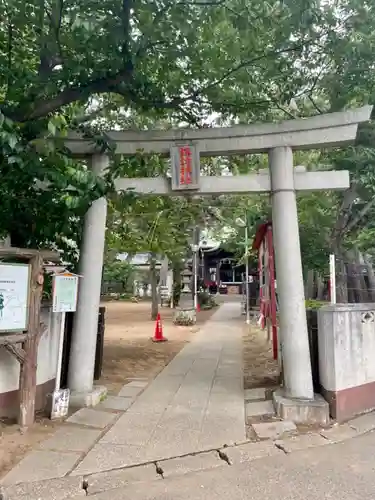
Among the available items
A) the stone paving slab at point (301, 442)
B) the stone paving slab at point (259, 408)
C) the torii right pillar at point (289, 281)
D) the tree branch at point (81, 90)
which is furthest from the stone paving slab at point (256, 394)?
the tree branch at point (81, 90)

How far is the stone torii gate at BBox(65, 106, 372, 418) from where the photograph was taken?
5.68 m

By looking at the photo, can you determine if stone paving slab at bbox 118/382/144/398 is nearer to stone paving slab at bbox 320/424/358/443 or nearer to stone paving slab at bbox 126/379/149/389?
stone paving slab at bbox 126/379/149/389

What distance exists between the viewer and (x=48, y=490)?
11.3 feet

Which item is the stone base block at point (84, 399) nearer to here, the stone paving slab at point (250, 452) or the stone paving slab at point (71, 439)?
the stone paving slab at point (71, 439)

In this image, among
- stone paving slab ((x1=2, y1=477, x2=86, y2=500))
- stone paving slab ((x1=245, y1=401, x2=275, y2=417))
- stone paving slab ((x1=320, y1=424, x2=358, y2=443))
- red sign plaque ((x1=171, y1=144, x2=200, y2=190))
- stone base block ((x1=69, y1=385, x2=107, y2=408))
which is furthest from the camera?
red sign plaque ((x1=171, y1=144, x2=200, y2=190))

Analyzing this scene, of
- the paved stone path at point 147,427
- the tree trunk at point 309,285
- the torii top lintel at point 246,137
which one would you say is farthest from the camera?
the tree trunk at point 309,285

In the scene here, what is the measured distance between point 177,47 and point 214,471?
511 centimetres

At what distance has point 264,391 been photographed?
21.5 feet

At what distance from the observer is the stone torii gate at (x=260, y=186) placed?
5.68 meters

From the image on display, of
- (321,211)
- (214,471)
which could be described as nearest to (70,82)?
(214,471)

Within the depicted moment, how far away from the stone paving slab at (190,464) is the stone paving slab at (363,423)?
1941 mm

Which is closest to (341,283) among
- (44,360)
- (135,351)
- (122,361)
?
(44,360)

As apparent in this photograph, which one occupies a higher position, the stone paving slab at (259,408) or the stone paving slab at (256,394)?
the stone paving slab at (256,394)

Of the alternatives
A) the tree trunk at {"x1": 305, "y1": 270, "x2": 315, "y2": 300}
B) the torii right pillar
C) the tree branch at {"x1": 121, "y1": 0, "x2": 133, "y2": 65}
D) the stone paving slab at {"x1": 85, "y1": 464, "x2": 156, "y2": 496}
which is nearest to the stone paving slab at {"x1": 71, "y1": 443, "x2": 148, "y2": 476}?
the stone paving slab at {"x1": 85, "y1": 464, "x2": 156, "y2": 496}
